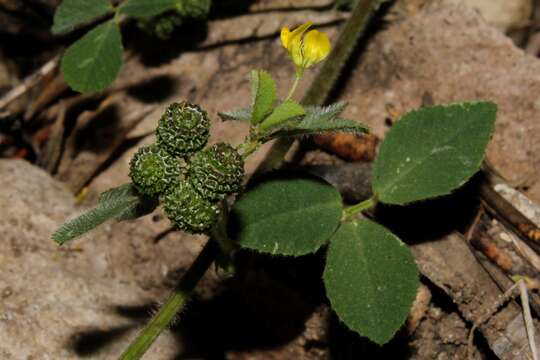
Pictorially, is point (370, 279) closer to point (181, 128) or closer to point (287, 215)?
point (287, 215)

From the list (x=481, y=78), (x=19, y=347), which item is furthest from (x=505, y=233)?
(x=19, y=347)

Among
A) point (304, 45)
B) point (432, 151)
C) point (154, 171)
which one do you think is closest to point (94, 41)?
point (304, 45)

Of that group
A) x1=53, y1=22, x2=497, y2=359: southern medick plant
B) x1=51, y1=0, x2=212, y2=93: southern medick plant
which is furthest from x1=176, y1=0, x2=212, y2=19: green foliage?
x1=53, y1=22, x2=497, y2=359: southern medick plant

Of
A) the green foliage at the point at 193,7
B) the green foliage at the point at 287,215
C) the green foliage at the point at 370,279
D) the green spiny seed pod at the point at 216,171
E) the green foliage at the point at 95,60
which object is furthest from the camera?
the green foliage at the point at 193,7

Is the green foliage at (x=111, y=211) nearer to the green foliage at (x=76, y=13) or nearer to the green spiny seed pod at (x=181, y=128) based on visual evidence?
the green spiny seed pod at (x=181, y=128)

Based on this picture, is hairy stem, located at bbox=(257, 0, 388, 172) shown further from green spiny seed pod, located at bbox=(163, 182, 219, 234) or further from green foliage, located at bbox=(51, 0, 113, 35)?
green spiny seed pod, located at bbox=(163, 182, 219, 234)

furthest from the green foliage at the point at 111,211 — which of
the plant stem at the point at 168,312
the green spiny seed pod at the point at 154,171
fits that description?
the plant stem at the point at 168,312

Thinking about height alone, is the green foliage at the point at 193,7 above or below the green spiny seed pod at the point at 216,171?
below
